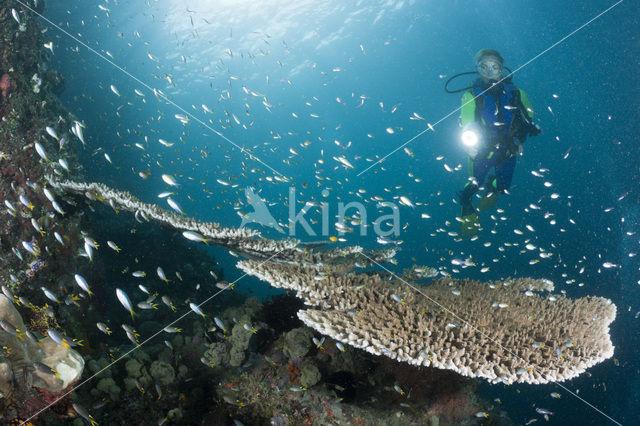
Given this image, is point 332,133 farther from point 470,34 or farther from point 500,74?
point 500,74

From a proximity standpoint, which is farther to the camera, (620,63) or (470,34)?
(470,34)

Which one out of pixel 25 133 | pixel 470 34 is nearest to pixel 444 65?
pixel 470 34

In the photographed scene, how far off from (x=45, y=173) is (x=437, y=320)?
8.12 meters

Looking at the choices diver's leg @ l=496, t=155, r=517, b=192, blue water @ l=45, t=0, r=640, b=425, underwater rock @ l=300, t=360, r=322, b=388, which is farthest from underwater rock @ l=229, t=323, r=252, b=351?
diver's leg @ l=496, t=155, r=517, b=192

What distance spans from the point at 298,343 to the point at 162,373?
2138 mm

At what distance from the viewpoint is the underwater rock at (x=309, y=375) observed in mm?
4223

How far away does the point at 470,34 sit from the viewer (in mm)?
47594

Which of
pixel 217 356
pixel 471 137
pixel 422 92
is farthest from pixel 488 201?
pixel 422 92

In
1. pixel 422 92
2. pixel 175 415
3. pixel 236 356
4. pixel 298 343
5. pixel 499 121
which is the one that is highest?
pixel 422 92

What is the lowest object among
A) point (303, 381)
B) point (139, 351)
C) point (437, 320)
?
point (139, 351)

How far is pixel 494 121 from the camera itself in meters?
9.52

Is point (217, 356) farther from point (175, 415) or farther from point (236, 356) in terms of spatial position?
point (175, 415)

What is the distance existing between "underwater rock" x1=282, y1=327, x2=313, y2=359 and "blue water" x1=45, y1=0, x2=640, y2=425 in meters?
4.18

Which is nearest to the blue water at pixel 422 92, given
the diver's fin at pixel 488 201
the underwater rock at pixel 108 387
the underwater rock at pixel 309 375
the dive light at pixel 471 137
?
the dive light at pixel 471 137
